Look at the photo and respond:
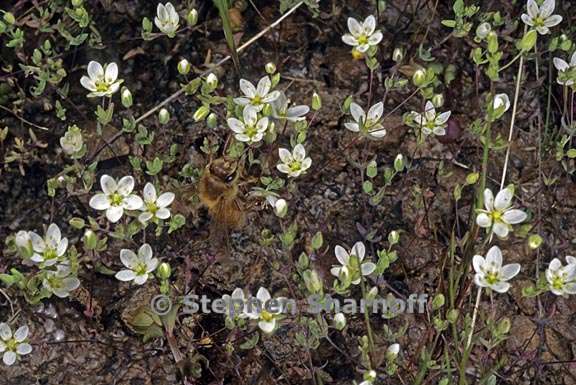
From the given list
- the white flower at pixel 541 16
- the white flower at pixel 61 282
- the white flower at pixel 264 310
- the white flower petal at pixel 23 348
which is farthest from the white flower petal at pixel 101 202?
the white flower at pixel 541 16

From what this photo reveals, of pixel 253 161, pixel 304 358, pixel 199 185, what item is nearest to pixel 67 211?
pixel 199 185

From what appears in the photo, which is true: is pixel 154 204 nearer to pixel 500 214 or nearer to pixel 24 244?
pixel 24 244

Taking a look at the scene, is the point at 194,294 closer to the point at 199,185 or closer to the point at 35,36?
the point at 199,185

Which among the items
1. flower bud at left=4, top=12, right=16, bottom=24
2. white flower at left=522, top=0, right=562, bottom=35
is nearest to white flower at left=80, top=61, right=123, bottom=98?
flower bud at left=4, top=12, right=16, bottom=24

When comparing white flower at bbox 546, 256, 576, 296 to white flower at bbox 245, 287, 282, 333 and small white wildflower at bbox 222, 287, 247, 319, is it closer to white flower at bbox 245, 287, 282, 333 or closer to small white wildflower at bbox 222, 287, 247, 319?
white flower at bbox 245, 287, 282, 333

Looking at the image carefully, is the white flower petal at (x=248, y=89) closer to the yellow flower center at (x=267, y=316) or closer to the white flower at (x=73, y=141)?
the white flower at (x=73, y=141)
